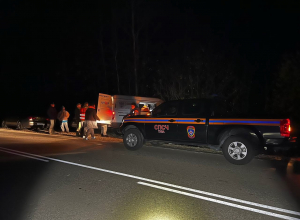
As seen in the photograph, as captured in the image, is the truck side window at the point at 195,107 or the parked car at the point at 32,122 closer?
the truck side window at the point at 195,107

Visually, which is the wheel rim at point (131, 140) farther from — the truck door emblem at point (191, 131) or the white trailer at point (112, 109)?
the white trailer at point (112, 109)

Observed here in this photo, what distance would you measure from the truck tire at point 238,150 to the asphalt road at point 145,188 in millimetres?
201

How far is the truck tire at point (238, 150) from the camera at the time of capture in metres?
7.19

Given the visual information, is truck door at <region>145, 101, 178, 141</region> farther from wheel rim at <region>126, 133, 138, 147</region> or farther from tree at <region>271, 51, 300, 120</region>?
tree at <region>271, 51, 300, 120</region>

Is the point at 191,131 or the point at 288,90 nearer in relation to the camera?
the point at 191,131

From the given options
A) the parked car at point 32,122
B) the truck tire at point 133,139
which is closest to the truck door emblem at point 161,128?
the truck tire at point 133,139

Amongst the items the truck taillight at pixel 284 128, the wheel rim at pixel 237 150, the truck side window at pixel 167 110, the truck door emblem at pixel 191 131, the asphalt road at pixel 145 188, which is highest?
the truck side window at pixel 167 110

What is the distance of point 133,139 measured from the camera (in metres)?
9.62

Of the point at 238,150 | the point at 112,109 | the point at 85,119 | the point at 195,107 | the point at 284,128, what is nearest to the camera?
the point at 284,128

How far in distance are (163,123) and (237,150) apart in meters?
2.61

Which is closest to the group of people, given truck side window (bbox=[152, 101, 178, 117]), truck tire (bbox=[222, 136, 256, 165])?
truck side window (bbox=[152, 101, 178, 117])

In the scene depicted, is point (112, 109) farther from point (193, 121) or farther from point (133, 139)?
point (193, 121)

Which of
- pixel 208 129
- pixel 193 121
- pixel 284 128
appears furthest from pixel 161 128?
pixel 284 128

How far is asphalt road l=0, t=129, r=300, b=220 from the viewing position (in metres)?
4.07
